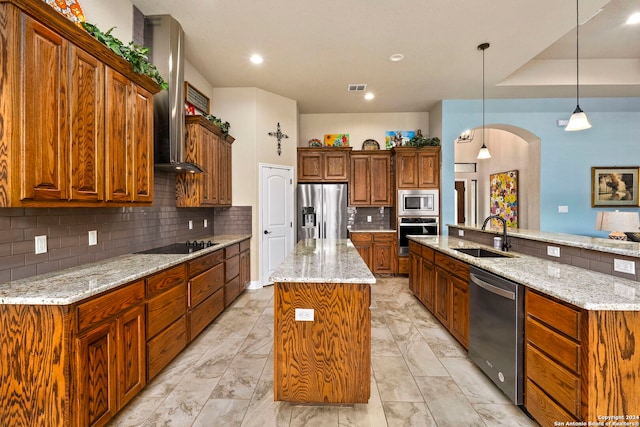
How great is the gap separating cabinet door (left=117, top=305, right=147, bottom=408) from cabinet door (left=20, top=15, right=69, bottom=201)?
2.78 ft

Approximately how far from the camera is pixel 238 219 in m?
4.70

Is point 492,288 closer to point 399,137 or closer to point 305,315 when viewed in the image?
point 305,315

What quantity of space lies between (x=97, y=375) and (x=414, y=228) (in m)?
4.87

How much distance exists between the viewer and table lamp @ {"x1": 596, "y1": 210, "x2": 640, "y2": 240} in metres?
3.69

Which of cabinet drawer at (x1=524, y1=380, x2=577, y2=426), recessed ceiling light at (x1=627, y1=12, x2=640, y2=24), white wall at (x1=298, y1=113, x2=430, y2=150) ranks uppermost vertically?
recessed ceiling light at (x1=627, y1=12, x2=640, y2=24)

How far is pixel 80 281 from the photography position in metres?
1.69

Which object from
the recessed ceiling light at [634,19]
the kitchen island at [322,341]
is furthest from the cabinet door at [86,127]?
the recessed ceiling light at [634,19]

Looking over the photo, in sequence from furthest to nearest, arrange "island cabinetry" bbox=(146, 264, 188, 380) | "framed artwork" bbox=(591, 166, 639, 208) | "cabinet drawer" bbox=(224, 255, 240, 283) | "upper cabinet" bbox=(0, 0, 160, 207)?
"framed artwork" bbox=(591, 166, 639, 208)
"cabinet drawer" bbox=(224, 255, 240, 283)
"island cabinetry" bbox=(146, 264, 188, 380)
"upper cabinet" bbox=(0, 0, 160, 207)

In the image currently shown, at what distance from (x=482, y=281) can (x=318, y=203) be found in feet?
11.2

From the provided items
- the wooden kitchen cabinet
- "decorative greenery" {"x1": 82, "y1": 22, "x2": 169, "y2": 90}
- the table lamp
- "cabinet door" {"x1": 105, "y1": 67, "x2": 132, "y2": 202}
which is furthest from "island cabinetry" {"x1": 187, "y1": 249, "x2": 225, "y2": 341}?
the table lamp

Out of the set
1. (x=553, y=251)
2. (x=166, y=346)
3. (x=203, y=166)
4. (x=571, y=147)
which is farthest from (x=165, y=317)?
(x=571, y=147)

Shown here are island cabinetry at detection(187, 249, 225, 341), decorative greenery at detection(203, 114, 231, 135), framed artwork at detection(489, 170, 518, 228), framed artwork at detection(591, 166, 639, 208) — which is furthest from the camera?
framed artwork at detection(489, 170, 518, 228)

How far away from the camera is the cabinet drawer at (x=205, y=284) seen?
2.74 m

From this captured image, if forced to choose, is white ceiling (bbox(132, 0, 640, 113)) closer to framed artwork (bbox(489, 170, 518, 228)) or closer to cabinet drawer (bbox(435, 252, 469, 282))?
framed artwork (bbox(489, 170, 518, 228))
